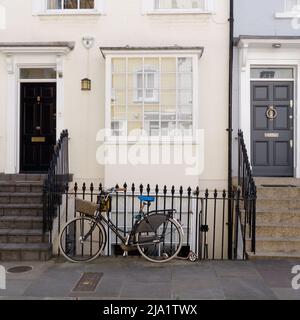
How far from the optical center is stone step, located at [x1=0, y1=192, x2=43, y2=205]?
27.1ft

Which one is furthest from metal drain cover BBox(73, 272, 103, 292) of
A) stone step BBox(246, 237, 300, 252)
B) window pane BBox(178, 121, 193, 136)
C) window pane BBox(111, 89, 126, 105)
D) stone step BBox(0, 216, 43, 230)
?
window pane BBox(111, 89, 126, 105)

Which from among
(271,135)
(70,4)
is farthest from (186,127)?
(70,4)

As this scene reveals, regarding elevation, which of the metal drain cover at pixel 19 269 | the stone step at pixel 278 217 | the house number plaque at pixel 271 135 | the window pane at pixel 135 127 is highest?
the window pane at pixel 135 127

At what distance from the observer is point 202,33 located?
9422 mm

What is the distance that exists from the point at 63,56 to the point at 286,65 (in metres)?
5.04

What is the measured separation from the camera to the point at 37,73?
985 centimetres

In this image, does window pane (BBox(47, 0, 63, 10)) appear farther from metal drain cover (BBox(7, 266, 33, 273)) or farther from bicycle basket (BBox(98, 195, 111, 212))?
metal drain cover (BBox(7, 266, 33, 273))

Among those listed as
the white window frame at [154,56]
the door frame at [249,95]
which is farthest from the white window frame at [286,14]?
the white window frame at [154,56]

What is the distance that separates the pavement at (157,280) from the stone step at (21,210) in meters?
1.41

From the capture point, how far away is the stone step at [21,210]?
7957 mm

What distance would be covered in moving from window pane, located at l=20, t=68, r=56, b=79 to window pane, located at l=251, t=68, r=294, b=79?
466cm

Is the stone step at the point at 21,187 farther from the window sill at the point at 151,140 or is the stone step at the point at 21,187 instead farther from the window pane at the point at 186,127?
the window pane at the point at 186,127
